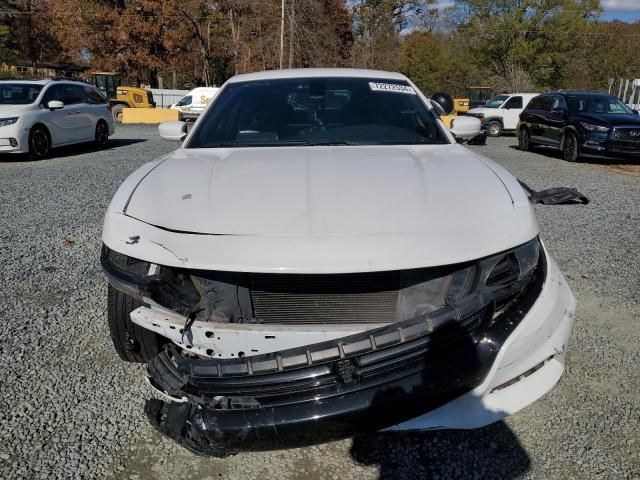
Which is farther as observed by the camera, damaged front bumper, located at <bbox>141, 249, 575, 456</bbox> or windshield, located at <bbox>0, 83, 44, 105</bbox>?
windshield, located at <bbox>0, 83, 44, 105</bbox>

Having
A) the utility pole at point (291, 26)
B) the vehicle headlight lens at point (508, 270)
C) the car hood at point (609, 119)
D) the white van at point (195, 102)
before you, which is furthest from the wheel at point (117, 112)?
the vehicle headlight lens at point (508, 270)

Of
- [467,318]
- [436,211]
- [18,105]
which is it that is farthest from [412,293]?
[18,105]

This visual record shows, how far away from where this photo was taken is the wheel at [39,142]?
1069cm

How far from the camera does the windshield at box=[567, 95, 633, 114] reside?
12461 mm

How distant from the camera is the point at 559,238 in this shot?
17.7 feet

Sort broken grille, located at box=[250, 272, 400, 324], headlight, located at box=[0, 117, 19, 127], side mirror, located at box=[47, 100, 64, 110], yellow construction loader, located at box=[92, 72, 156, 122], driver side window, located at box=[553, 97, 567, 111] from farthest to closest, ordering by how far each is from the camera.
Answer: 1. yellow construction loader, located at box=[92, 72, 156, 122]
2. driver side window, located at box=[553, 97, 567, 111]
3. side mirror, located at box=[47, 100, 64, 110]
4. headlight, located at box=[0, 117, 19, 127]
5. broken grille, located at box=[250, 272, 400, 324]

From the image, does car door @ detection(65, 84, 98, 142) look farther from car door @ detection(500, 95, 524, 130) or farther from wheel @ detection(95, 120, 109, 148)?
car door @ detection(500, 95, 524, 130)

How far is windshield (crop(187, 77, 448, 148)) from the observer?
3197mm

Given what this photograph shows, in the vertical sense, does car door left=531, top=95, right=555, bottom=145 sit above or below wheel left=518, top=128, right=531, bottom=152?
above

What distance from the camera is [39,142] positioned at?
1093 centimetres

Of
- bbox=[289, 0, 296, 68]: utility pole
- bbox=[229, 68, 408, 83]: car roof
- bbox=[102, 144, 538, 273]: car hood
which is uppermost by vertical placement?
bbox=[289, 0, 296, 68]: utility pole

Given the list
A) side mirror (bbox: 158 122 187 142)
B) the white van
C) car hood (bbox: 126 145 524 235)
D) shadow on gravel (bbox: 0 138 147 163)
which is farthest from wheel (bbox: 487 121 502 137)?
car hood (bbox: 126 145 524 235)

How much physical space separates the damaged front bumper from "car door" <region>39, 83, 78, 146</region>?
10821mm

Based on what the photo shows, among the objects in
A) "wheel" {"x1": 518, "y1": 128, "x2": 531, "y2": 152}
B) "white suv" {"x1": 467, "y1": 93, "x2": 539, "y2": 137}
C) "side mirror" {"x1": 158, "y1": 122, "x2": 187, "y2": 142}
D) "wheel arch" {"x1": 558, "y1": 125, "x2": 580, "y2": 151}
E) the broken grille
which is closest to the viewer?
the broken grille
